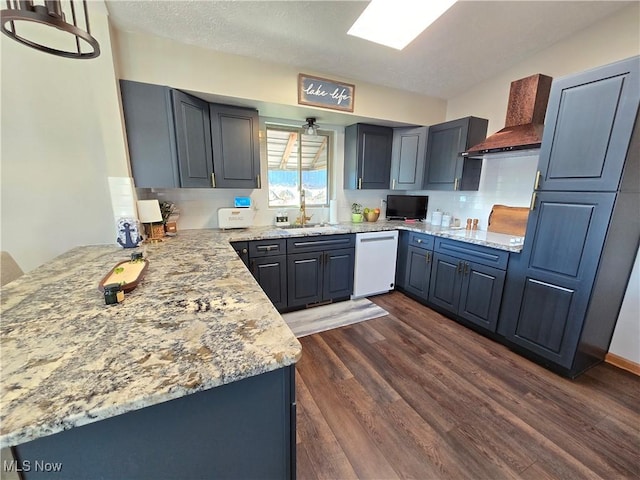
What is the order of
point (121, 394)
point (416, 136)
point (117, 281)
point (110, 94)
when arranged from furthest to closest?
point (416, 136), point (110, 94), point (117, 281), point (121, 394)

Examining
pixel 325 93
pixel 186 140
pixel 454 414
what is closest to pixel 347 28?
pixel 325 93

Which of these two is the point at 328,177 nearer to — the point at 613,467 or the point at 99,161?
the point at 99,161

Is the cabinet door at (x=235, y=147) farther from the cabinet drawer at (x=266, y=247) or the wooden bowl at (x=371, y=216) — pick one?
the wooden bowl at (x=371, y=216)

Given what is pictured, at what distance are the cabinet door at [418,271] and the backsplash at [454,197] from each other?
0.78 meters

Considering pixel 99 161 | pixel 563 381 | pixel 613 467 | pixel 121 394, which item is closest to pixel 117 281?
pixel 121 394

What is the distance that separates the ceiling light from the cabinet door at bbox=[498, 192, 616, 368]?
5.30ft

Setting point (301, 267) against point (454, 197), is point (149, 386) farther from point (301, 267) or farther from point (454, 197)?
point (454, 197)

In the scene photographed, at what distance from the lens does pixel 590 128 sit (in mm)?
1726

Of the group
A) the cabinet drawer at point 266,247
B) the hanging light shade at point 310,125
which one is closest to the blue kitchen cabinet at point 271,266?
the cabinet drawer at point 266,247

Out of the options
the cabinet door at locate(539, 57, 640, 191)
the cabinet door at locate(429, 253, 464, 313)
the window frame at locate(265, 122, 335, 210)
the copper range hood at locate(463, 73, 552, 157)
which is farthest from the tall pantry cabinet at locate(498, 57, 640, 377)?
the window frame at locate(265, 122, 335, 210)

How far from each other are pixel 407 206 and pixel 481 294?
5.42 feet

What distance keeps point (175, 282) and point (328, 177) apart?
2.66 meters

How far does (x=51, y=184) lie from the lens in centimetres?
192

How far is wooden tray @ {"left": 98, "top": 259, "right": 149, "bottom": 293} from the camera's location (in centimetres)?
117
